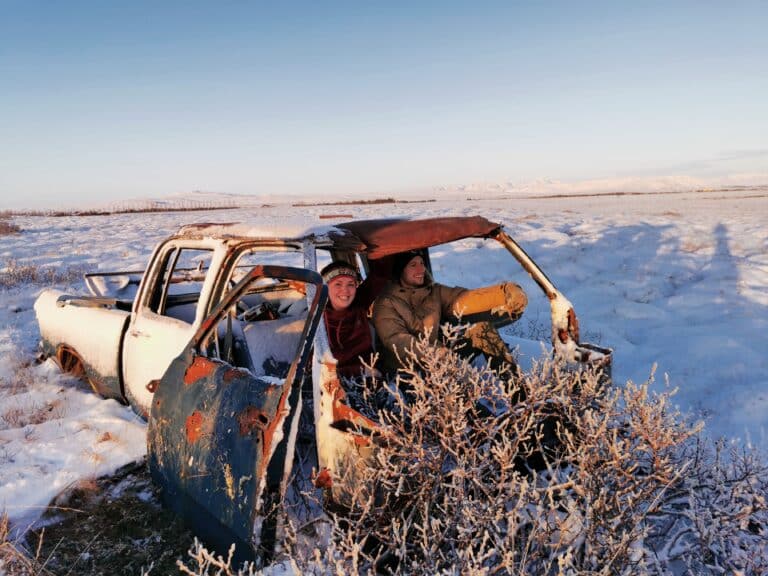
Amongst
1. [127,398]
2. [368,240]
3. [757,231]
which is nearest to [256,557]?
[368,240]

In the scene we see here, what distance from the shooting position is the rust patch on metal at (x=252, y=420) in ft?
7.79

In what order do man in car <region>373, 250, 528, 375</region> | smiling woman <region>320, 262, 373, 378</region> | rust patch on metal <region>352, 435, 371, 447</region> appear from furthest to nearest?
man in car <region>373, 250, 528, 375</region> < smiling woman <region>320, 262, 373, 378</region> < rust patch on metal <region>352, 435, 371, 447</region>

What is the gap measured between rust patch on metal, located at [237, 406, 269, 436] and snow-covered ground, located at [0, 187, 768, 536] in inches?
53.7

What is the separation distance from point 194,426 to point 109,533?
1.04 m

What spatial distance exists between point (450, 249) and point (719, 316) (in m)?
6.99

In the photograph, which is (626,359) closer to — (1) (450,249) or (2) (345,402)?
(2) (345,402)

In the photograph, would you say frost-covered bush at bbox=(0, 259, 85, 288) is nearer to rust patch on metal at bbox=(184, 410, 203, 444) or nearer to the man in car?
Answer: the man in car

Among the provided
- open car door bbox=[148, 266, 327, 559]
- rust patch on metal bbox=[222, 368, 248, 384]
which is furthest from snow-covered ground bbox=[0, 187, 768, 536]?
rust patch on metal bbox=[222, 368, 248, 384]

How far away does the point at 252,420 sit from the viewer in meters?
2.44

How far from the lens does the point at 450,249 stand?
13.8 m

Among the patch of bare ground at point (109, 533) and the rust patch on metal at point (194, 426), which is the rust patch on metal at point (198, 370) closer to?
the rust patch on metal at point (194, 426)

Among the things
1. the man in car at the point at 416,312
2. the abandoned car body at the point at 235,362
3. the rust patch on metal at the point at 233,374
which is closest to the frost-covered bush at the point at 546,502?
the abandoned car body at the point at 235,362

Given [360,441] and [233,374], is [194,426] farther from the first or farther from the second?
[360,441]

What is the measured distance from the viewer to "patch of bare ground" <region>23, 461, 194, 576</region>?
287 centimetres
